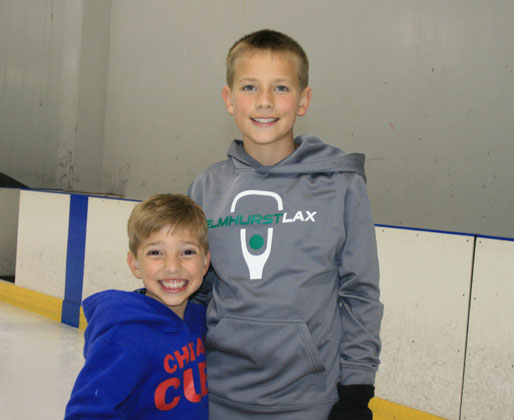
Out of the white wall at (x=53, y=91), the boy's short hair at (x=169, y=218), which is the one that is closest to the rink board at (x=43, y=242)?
the white wall at (x=53, y=91)

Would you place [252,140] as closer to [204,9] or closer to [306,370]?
[306,370]

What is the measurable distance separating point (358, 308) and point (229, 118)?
4.79m

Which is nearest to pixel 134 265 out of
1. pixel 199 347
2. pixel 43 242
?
pixel 199 347

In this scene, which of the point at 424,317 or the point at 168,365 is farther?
the point at 424,317

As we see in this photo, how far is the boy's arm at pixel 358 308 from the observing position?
1.12 metres

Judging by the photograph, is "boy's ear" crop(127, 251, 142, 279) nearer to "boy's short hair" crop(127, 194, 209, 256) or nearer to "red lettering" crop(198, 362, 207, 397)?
"boy's short hair" crop(127, 194, 209, 256)

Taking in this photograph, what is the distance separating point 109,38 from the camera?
6.93 m

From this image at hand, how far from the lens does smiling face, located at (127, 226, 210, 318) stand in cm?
126

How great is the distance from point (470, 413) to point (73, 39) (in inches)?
248

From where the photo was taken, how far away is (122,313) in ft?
3.69

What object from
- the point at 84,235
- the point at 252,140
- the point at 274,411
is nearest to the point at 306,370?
the point at 274,411

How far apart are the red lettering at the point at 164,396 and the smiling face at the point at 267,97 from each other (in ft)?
1.82

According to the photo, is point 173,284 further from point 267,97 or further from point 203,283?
point 267,97

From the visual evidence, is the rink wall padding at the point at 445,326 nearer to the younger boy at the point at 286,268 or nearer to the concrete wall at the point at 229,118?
the younger boy at the point at 286,268
